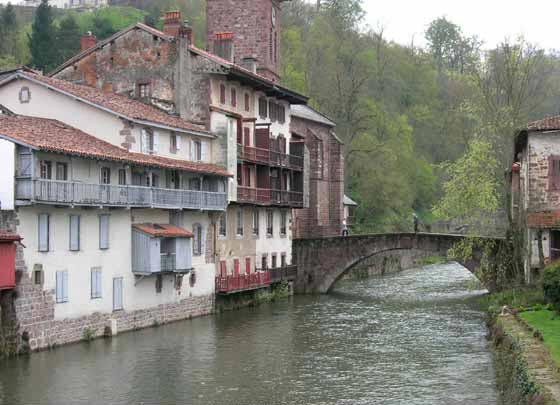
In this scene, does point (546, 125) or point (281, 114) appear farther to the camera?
point (281, 114)

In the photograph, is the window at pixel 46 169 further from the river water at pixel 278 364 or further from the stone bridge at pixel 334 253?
the stone bridge at pixel 334 253

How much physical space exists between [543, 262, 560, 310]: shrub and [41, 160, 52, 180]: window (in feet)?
60.1

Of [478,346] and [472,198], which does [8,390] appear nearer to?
[478,346]

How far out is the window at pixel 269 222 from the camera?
5775cm

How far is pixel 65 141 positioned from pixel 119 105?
682cm

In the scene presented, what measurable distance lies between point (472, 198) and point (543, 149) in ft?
21.7

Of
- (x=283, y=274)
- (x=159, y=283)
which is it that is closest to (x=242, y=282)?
(x=283, y=274)

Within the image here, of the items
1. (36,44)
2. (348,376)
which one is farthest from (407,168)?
(348,376)

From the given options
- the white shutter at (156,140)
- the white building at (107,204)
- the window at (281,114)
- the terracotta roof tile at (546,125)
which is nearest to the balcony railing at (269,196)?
the white building at (107,204)

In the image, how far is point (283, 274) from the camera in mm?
58250

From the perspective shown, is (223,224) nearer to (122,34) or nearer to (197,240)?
(197,240)

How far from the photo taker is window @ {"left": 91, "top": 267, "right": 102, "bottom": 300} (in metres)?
37.2

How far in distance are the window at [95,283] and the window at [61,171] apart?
3.93 metres

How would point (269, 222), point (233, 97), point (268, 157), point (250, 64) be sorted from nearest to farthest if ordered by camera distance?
point (233, 97) → point (268, 157) → point (269, 222) → point (250, 64)
